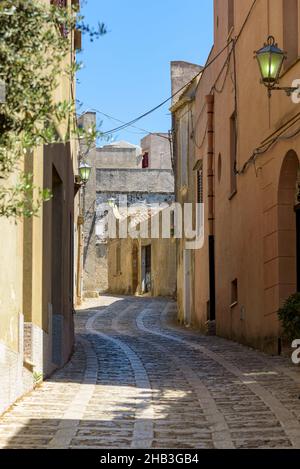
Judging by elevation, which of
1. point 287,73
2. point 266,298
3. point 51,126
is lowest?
point 266,298

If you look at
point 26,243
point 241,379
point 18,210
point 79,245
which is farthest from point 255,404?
point 79,245

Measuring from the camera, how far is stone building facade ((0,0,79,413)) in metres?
9.04

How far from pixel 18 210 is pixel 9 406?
12.6ft

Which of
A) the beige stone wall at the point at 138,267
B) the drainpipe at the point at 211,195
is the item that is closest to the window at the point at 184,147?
the drainpipe at the point at 211,195

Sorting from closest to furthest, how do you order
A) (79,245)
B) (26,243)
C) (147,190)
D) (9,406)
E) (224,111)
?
(9,406), (26,243), (224,111), (79,245), (147,190)

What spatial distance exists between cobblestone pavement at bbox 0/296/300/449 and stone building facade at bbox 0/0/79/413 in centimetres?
29

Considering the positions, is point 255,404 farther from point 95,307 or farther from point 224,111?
point 95,307

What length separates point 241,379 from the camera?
36.8 feet

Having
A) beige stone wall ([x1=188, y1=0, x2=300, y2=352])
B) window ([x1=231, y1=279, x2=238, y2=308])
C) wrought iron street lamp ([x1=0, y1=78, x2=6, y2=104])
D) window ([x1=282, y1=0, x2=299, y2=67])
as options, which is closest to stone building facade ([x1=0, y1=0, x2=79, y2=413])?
wrought iron street lamp ([x1=0, y1=78, x2=6, y2=104])

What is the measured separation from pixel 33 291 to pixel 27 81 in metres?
5.22

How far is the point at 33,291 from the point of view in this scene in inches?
415

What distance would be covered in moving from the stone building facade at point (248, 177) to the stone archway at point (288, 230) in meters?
0.02

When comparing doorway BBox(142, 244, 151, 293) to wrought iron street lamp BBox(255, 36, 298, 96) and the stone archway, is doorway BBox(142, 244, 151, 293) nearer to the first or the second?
the stone archway

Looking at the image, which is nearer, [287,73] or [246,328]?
[287,73]
